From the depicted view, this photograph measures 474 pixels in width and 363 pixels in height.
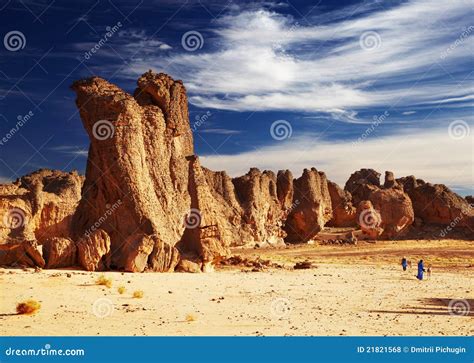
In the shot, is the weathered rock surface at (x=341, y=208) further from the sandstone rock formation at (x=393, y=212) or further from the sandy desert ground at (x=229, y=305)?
the sandy desert ground at (x=229, y=305)

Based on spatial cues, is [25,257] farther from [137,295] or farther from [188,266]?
[188,266]

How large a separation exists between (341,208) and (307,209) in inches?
539

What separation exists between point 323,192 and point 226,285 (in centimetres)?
4564

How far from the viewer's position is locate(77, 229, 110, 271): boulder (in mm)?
18344

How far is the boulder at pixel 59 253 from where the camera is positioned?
1783cm

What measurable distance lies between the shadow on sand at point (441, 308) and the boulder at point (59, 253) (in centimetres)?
1053

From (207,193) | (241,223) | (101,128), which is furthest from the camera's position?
(241,223)

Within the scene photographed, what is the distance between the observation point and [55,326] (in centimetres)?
1087

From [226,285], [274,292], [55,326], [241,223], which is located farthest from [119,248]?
[241,223]

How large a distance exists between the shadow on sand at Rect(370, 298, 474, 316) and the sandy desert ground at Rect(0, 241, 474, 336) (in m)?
0.03

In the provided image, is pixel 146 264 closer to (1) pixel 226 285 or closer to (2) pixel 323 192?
(1) pixel 226 285

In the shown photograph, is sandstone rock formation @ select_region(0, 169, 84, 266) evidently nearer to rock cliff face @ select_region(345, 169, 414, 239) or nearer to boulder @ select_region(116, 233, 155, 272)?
boulder @ select_region(116, 233, 155, 272)

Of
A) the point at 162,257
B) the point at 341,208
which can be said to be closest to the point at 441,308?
the point at 162,257

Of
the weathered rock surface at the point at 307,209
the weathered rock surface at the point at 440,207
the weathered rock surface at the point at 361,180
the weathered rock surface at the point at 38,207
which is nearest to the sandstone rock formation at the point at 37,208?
the weathered rock surface at the point at 38,207
